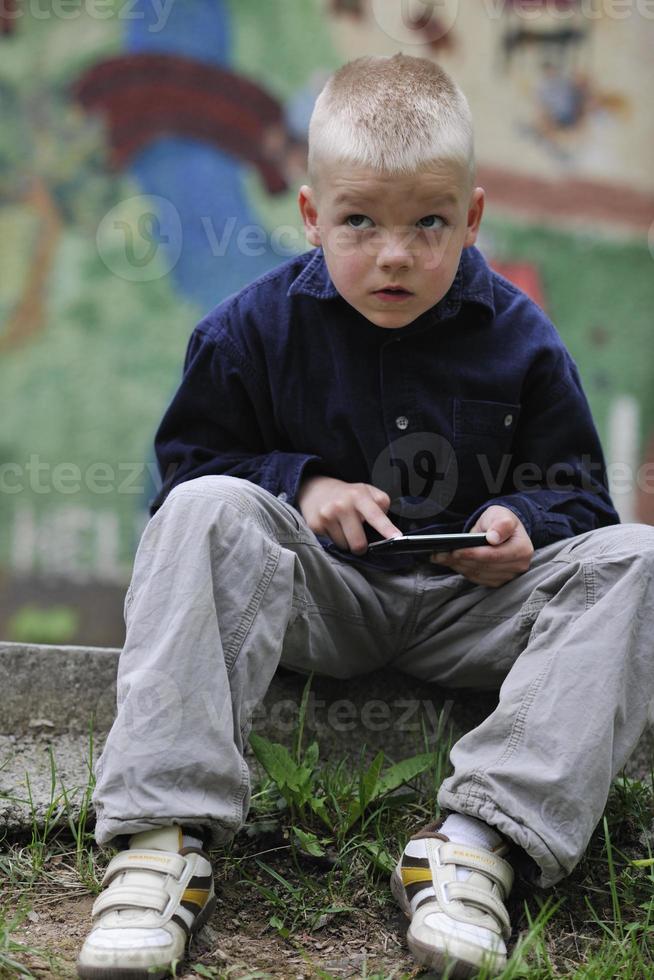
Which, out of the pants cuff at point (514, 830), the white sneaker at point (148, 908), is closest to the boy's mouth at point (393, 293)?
the pants cuff at point (514, 830)

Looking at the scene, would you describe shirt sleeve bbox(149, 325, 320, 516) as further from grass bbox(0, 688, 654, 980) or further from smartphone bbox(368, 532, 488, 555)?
grass bbox(0, 688, 654, 980)

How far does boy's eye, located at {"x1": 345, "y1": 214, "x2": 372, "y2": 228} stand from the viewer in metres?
1.92

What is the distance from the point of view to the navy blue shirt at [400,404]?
6.73 feet

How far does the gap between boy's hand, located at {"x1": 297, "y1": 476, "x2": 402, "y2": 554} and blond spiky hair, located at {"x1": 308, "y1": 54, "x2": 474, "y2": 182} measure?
1.71ft

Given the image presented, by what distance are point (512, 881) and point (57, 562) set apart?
3.41 m

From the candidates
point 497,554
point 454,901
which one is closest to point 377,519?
point 497,554

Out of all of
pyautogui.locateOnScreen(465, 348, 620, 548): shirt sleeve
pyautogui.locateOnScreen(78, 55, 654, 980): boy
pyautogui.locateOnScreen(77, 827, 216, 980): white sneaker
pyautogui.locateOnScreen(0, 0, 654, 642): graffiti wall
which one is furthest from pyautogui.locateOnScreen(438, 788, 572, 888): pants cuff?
pyautogui.locateOnScreen(0, 0, 654, 642): graffiti wall

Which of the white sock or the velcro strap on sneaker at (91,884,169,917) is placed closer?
the velcro strap on sneaker at (91,884,169,917)

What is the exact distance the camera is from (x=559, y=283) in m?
4.66

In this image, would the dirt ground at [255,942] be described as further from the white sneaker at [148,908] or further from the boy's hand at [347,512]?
the boy's hand at [347,512]

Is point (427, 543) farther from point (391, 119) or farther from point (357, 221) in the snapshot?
point (391, 119)

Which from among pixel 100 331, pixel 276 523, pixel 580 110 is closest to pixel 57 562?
pixel 100 331

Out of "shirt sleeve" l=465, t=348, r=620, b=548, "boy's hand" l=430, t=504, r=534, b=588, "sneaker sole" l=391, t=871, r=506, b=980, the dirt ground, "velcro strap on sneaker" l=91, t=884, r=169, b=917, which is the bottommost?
the dirt ground

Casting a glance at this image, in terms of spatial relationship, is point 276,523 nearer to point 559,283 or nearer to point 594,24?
point 559,283
